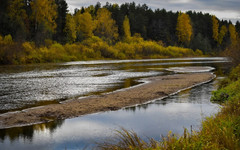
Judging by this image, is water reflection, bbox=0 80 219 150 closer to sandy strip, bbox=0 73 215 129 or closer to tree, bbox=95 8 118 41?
sandy strip, bbox=0 73 215 129

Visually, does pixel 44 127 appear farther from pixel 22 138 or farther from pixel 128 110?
pixel 128 110

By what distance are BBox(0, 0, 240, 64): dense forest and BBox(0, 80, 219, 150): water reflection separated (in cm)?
1769

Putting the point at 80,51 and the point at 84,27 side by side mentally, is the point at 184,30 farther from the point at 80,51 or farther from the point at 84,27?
the point at 80,51

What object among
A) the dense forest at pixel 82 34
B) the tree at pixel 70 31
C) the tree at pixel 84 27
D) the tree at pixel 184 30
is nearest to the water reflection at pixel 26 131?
the dense forest at pixel 82 34

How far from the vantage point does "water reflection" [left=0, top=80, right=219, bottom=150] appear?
10109 mm

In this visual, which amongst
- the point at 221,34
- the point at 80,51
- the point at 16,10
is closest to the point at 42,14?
the point at 16,10

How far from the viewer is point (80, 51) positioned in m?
68.1

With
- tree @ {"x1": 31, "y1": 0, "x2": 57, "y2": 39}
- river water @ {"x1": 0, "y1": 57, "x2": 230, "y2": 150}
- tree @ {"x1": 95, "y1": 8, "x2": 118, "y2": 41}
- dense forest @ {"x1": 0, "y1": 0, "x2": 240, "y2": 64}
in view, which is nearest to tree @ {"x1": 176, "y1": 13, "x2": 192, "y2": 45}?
dense forest @ {"x1": 0, "y1": 0, "x2": 240, "y2": 64}

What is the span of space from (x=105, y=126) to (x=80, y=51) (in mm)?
57010

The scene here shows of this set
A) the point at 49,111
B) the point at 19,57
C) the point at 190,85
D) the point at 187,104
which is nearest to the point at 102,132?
the point at 49,111

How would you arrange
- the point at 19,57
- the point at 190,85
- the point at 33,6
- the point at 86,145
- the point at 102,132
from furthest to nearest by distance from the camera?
the point at 33,6 < the point at 19,57 < the point at 190,85 < the point at 102,132 < the point at 86,145

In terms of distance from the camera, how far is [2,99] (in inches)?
698

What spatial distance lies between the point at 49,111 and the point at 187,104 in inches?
297

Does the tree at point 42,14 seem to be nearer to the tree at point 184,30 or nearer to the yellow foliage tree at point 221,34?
the tree at point 184,30
